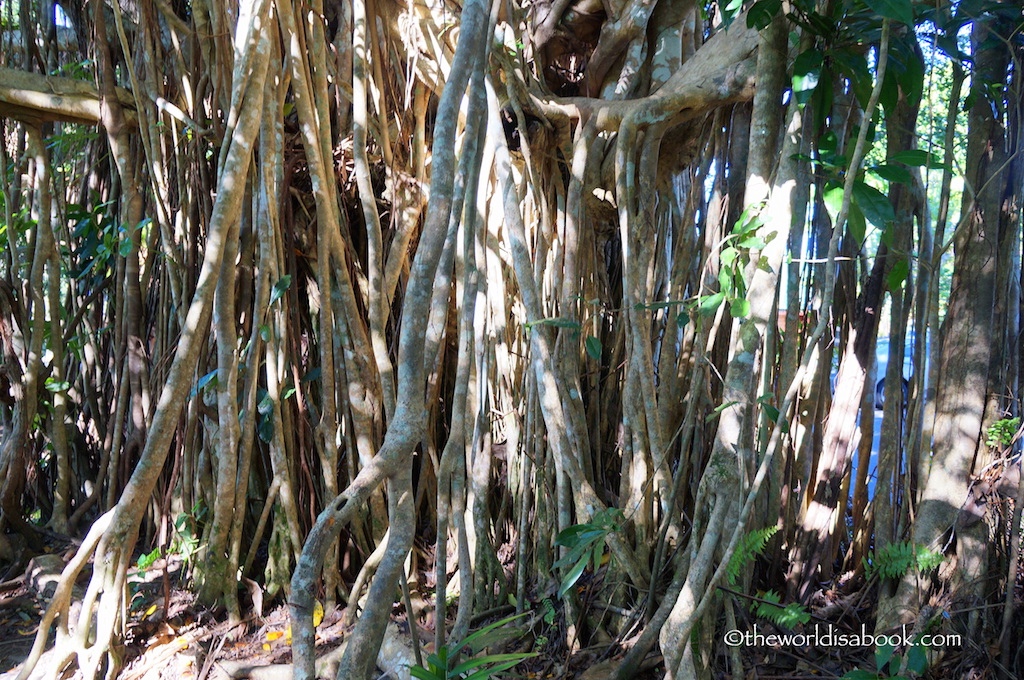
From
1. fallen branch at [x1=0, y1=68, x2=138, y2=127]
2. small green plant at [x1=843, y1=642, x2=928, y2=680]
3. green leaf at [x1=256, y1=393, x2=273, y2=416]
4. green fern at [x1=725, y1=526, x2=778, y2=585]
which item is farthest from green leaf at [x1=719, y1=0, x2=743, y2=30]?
fallen branch at [x1=0, y1=68, x2=138, y2=127]

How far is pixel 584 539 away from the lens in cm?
214

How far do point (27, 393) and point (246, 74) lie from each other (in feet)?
6.90

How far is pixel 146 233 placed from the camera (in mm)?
3879

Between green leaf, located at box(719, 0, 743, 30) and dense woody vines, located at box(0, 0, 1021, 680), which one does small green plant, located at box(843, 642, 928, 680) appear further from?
green leaf, located at box(719, 0, 743, 30)

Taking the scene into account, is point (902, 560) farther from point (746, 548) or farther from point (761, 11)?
point (761, 11)

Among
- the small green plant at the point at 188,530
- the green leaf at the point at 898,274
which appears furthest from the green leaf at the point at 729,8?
the small green plant at the point at 188,530

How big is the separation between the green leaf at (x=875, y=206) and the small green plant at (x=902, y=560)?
0.87 metres

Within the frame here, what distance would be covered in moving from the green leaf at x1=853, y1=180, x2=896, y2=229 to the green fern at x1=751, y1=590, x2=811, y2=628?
100 centimetres

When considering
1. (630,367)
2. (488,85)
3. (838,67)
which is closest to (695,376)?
(630,367)

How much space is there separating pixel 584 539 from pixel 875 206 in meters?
1.18

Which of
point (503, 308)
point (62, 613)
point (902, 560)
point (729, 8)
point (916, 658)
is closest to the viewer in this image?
point (916, 658)

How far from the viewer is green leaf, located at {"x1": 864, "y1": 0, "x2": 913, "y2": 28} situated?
1562 millimetres

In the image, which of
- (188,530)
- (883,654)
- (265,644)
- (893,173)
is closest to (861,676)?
(883,654)

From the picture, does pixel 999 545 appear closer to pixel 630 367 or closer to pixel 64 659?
pixel 630 367
